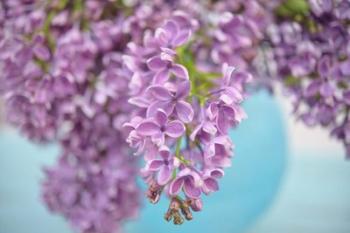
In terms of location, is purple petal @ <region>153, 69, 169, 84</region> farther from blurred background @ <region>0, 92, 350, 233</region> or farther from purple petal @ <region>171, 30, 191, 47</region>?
blurred background @ <region>0, 92, 350, 233</region>

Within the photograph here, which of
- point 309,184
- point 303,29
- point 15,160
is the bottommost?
point 303,29

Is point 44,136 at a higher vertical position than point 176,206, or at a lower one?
higher

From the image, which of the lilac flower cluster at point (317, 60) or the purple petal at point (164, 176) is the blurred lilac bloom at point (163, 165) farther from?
the lilac flower cluster at point (317, 60)

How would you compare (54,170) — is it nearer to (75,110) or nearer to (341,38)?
(75,110)

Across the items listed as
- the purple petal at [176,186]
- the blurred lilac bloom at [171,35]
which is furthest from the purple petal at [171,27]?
the purple petal at [176,186]

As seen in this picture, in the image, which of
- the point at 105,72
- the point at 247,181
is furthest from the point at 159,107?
the point at 247,181

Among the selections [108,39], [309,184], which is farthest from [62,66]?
[309,184]
